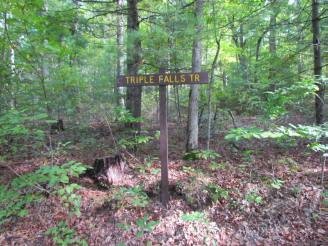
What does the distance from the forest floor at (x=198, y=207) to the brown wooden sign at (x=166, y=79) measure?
2.02 meters

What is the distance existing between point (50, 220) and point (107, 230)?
37.6 inches

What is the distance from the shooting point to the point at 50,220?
338 centimetres

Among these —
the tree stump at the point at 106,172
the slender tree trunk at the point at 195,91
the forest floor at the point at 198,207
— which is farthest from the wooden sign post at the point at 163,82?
the slender tree trunk at the point at 195,91

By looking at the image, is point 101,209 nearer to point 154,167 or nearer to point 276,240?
point 154,167

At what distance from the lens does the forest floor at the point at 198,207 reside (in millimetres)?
3275

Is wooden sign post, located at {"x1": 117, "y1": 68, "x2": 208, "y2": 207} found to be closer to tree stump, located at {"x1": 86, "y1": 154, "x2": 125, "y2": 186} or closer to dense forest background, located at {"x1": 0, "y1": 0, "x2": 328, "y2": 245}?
dense forest background, located at {"x1": 0, "y1": 0, "x2": 328, "y2": 245}

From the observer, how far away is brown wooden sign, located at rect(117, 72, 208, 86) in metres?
3.52

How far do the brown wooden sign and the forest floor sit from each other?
2.02 meters

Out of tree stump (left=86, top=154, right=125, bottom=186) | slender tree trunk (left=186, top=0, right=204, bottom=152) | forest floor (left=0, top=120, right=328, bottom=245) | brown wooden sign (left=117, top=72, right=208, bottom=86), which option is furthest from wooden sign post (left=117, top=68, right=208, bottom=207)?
slender tree trunk (left=186, top=0, right=204, bottom=152)

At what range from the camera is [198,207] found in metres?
3.87

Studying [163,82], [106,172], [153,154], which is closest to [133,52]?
[163,82]

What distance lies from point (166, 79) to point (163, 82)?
2.9 inches

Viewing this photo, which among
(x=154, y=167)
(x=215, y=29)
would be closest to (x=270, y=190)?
(x=154, y=167)

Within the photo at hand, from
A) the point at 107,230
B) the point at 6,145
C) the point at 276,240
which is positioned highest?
the point at 6,145
